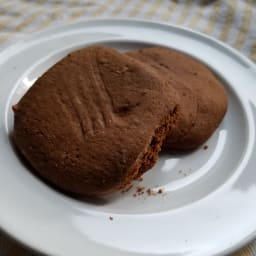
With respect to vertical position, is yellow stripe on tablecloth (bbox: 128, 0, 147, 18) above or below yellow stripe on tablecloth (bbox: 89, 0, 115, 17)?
below

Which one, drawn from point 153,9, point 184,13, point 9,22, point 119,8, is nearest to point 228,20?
point 184,13

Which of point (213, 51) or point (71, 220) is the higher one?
point (213, 51)

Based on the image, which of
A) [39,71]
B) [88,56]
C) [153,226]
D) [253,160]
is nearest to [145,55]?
[88,56]

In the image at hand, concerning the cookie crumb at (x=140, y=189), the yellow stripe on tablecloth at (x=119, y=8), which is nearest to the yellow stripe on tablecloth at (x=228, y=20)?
the yellow stripe on tablecloth at (x=119, y=8)

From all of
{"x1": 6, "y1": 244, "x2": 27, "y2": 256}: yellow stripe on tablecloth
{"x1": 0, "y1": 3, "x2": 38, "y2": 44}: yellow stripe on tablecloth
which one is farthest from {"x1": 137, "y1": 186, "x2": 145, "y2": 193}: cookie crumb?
{"x1": 0, "y1": 3, "x2": 38, "y2": 44}: yellow stripe on tablecloth

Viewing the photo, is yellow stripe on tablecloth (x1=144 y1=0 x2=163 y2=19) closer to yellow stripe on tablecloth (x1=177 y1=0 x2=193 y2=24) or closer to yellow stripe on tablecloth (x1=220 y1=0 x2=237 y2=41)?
yellow stripe on tablecloth (x1=177 y1=0 x2=193 y2=24)

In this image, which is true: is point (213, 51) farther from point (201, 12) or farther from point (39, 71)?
point (39, 71)
